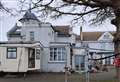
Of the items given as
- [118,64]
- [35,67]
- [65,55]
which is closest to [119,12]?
[118,64]

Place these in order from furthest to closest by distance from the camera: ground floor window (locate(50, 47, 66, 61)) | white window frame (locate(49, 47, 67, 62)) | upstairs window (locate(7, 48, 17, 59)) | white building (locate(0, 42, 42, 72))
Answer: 1. ground floor window (locate(50, 47, 66, 61))
2. white window frame (locate(49, 47, 67, 62))
3. upstairs window (locate(7, 48, 17, 59))
4. white building (locate(0, 42, 42, 72))

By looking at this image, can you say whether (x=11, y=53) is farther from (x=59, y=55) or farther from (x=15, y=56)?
(x=59, y=55)

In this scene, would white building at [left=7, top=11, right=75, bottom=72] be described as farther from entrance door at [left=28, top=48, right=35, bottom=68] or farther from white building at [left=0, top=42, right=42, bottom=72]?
white building at [left=0, top=42, right=42, bottom=72]

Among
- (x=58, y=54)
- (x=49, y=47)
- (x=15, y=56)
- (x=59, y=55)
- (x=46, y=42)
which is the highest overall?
(x=46, y=42)

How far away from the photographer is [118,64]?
477 cm

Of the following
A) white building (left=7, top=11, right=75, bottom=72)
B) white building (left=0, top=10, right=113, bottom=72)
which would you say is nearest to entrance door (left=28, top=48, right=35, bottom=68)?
white building (left=0, top=10, right=113, bottom=72)

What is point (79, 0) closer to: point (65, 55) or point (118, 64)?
point (118, 64)

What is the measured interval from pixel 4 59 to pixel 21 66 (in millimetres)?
1812

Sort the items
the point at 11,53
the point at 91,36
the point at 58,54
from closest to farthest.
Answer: the point at 11,53
the point at 58,54
the point at 91,36

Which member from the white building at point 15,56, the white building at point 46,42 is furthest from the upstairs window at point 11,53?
the white building at point 46,42

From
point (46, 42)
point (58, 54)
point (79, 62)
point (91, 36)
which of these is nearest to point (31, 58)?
point (58, 54)

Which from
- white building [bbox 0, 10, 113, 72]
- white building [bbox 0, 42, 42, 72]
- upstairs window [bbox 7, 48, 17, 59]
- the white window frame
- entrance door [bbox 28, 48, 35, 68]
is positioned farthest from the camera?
the white window frame

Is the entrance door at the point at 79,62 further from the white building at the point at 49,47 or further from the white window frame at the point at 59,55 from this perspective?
the white window frame at the point at 59,55

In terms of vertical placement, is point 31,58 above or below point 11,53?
below
